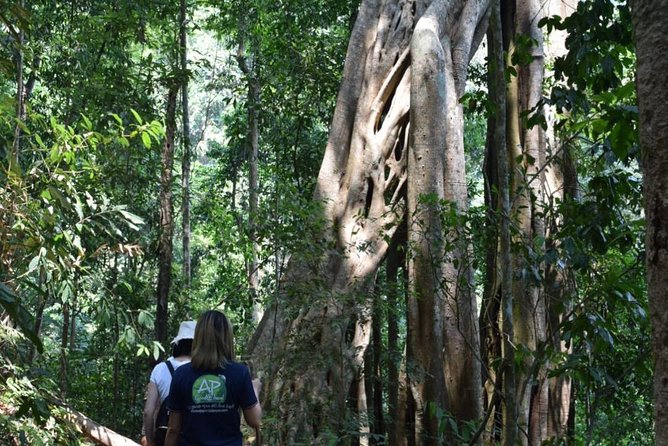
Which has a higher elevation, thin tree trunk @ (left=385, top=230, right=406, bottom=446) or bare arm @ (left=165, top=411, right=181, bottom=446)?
thin tree trunk @ (left=385, top=230, right=406, bottom=446)

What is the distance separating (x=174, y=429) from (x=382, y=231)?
3.53 m

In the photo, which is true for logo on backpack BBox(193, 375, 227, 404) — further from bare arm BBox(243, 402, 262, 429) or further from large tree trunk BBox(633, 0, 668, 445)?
large tree trunk BBox(633, 0, 668, 445)

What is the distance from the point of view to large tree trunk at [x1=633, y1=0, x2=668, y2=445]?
1421mm

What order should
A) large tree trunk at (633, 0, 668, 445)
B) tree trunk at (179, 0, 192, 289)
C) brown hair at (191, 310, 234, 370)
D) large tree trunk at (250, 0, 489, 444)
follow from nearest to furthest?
large tree trunk at (633, 0, 668, 445) → brown hair at (191, 310, 234, 370) → large tree trunk at (250, 0, 489, 444) → tree trunk at (179, 0, 192, 289)

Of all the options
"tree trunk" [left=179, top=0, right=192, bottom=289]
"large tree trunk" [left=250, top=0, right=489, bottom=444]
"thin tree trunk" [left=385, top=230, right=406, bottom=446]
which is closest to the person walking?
"large tree trunk" [left=250, top=0, right=489, bottom=444]

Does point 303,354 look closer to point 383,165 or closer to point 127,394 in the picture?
point 383,165

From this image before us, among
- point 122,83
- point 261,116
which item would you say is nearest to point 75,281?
point 122,83

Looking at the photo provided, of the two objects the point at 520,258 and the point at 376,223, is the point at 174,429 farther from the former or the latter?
the point at 376,223

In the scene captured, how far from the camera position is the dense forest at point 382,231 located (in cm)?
379

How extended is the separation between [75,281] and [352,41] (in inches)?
145

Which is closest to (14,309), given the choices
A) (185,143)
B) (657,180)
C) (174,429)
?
(657,180)

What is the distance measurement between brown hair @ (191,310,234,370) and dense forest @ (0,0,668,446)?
0.68m

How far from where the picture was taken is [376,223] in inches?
268

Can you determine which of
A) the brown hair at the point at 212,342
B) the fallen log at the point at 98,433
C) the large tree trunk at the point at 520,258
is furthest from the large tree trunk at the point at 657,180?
the large tree trunk at the point at 520,258
